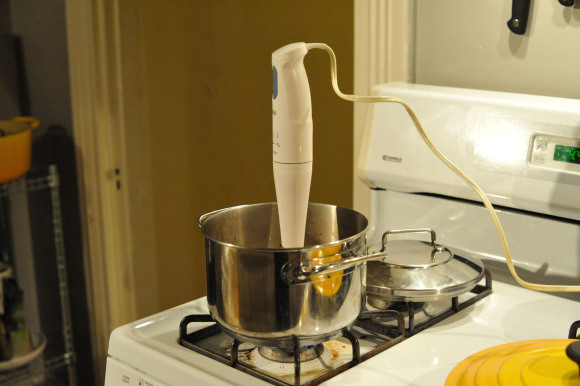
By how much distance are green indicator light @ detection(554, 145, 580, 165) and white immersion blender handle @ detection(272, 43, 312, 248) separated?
37 cm

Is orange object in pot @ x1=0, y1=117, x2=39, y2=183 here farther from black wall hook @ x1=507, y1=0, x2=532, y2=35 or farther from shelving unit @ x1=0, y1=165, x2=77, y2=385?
black wall hook @ x1=507, y1=0, x2=532, y2=35

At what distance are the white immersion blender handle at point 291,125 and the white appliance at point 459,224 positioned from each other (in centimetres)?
19

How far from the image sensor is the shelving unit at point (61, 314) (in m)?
1.73

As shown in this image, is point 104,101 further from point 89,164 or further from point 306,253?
point 306,253

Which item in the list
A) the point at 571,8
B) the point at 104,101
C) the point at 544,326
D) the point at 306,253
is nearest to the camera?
the point at 306,253

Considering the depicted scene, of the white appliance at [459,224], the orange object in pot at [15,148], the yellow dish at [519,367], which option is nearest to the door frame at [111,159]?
the orange object in pot at [15,148]

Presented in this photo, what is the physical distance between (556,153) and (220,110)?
97cm

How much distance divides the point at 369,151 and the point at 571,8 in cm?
35

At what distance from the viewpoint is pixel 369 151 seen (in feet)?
3.57

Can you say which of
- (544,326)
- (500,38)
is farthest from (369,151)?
(544,326)

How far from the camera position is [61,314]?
1896mm

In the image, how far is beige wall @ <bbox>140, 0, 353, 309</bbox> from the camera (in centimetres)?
145

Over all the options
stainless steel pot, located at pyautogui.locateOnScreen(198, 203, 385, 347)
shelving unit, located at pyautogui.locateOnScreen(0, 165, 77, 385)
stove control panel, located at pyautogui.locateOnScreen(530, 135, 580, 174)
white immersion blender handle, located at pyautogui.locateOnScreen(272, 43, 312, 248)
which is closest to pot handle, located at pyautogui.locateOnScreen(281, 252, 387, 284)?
stainless steel pot, located at pyautogui.locateOnScreen(198, 203, 385, 347)

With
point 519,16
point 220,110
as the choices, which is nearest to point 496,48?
point 519,16
